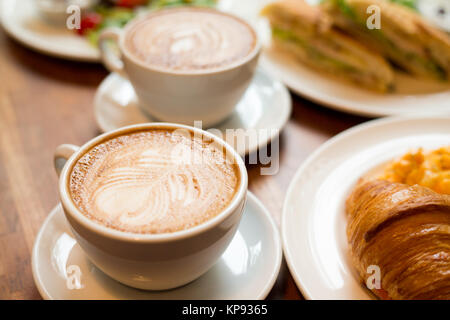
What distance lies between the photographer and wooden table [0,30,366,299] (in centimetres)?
112

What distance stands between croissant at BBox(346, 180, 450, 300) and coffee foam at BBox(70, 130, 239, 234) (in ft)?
0.98

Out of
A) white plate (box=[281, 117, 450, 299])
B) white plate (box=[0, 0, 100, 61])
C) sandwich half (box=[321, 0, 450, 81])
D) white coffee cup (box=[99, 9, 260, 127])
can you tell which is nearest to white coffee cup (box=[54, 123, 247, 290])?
white plate (box=[281, 117, 450, 299])

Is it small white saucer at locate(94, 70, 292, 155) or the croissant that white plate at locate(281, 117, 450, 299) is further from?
small white saucer at locate(94, 70, 292, 155)

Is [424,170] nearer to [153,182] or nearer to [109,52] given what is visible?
[153,182]

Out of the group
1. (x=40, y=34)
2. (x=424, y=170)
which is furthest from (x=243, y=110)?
(x=40, y=34)

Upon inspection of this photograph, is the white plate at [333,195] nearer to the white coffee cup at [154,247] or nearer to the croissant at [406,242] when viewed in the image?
the croissant at [406,242]

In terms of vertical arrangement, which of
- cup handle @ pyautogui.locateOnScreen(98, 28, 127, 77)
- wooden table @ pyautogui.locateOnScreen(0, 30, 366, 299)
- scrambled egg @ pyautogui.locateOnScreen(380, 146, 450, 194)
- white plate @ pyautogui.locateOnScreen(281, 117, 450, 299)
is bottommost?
wooden table @ pyautogui.locateOnScreen(0, 30, 366, 299)

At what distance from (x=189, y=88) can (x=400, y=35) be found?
898mm

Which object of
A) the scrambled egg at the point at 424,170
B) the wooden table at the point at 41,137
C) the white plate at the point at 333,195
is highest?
the scrambled egg at the point at 424,170

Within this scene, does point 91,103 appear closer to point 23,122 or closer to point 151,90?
point 23,122

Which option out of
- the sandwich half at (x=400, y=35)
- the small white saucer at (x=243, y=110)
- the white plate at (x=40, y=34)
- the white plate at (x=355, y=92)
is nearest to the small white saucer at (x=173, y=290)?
the small white saucer at (x=243, y=110)

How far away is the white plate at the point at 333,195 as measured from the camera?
100cm

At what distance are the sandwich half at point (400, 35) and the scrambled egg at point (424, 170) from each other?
2.29ft
